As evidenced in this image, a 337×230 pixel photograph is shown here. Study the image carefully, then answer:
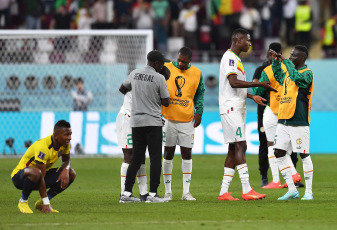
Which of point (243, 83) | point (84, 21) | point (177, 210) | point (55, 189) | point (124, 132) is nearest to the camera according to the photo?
point (177, 210)

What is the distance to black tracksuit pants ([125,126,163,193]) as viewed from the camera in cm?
1123

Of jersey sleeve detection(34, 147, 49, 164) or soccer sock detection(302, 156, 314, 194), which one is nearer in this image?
jersey sleeve detection(34, 147, 49, 164)

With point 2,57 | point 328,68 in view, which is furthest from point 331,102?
point 2,57

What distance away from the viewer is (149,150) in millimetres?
11273

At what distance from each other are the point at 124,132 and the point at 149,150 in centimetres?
98

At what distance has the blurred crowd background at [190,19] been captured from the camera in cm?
2675

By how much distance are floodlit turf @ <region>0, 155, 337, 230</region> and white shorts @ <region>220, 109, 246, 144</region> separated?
920 millimetres

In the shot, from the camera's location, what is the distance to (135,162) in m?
11.3

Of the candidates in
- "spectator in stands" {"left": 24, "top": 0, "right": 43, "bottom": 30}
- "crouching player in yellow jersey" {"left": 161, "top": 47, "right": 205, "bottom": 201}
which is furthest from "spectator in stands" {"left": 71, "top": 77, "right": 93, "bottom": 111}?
"crouching player in yellow jersey" {"left": 161, "top": 47, "right": 205, "bottom": 201}

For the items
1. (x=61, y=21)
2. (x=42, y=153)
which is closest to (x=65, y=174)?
(x=42, y=153)

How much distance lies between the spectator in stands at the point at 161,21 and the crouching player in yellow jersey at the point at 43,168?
1635cm

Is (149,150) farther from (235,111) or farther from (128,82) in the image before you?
(235,111)

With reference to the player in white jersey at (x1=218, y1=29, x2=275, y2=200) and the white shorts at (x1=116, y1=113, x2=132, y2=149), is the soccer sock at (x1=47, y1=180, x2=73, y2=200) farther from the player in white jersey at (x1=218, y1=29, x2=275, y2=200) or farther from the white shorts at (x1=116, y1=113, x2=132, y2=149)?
the player in white jersey at (x1=218, y1=29, x2=275, y2=200)

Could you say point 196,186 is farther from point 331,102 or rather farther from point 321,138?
point 331,102
